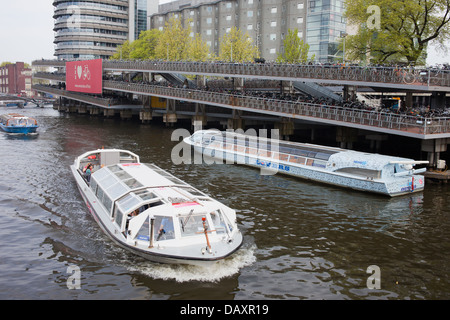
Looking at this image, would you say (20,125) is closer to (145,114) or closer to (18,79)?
(145,114)

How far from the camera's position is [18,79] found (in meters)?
168

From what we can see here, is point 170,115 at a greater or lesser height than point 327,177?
greater

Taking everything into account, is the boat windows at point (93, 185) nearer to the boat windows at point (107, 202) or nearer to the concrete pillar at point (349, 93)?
the boat windows at point (107, 202)

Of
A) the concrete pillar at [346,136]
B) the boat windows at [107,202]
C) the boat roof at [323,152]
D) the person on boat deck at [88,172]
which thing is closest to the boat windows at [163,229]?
the boat windows at [107,202]

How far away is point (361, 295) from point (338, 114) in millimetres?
25154

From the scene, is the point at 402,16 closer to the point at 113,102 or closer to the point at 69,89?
the point at 113,102

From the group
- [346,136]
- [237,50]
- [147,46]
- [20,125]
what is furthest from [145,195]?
[147,46]

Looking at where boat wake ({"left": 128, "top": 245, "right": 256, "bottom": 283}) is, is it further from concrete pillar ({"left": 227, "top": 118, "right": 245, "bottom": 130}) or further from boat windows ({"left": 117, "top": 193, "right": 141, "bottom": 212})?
concrete pillar ({"left": 227, "top": 118, "right": 245, "bottom": 130})

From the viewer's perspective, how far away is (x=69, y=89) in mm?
95625

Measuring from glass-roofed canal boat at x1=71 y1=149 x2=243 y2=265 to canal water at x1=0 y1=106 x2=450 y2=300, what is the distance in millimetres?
819

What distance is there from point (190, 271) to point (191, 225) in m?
1.83

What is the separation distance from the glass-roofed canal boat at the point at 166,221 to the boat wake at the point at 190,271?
1.25 ft

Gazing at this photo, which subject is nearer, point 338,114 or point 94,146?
point 338,114

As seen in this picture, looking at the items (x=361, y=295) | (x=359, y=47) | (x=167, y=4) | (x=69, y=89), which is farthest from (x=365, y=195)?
(x=167, y=4)
